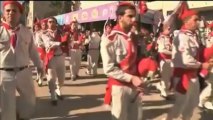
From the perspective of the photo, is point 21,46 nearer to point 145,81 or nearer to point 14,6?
point 14,6

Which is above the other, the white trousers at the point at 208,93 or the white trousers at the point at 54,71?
the white trousers at the point at 54,71

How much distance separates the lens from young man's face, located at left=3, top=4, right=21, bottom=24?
5402mm

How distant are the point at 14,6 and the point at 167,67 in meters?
4.92

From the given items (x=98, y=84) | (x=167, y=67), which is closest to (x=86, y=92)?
(x=98, y=84)

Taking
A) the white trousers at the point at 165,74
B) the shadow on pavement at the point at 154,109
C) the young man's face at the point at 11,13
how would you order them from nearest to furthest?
the young man's face at the point at 11,13
the shadow on pavement at the point at 154,109
the white trousers at the point at 165,74

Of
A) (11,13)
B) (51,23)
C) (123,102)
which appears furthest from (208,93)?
(11,13)

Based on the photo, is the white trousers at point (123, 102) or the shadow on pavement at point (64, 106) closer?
the white trousers at point (123, 102)

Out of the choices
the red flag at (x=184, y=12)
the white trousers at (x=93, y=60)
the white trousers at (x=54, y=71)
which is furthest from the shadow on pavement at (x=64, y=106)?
the white trousers at (x=93, y=60)

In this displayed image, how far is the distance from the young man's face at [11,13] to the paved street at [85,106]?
2.88m

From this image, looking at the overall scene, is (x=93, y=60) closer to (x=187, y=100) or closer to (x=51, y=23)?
(x=51, y=23)

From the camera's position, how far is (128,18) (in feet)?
14.8

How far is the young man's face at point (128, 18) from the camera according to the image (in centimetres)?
449

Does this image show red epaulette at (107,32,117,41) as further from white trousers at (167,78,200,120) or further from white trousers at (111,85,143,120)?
white trousers at (167,78,200,120)

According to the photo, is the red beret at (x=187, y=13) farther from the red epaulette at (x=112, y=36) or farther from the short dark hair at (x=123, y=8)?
the red epaulette at (x=112, y=36)
